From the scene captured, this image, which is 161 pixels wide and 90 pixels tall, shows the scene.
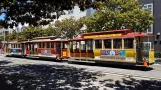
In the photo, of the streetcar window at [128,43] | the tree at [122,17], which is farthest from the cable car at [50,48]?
the streetcar window at [128,43]

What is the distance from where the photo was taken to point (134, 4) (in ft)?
92.5

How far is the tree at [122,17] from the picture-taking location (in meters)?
27.1

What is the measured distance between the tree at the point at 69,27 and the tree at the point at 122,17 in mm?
8605

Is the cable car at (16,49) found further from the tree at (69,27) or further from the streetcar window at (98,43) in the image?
the streetcar window at (98,43)

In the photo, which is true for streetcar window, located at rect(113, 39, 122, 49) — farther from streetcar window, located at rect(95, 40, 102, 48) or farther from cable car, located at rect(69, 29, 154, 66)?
streetcar window, located at rect(95, 40, 102, 48)

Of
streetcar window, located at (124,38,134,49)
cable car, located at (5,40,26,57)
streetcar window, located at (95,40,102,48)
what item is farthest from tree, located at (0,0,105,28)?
cable car, located at (5,40,26,57)

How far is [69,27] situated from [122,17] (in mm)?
13589

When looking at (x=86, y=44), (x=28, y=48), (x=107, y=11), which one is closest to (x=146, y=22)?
(x=107, y=11)

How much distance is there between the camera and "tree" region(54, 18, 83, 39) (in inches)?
1518

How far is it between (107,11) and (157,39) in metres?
9.28

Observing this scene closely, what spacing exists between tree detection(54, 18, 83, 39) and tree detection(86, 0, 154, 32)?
8605 mm

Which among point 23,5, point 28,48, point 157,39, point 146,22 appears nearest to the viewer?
point 23,5

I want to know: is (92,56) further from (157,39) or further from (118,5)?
(157,39)

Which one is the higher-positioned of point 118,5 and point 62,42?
point 118,5
